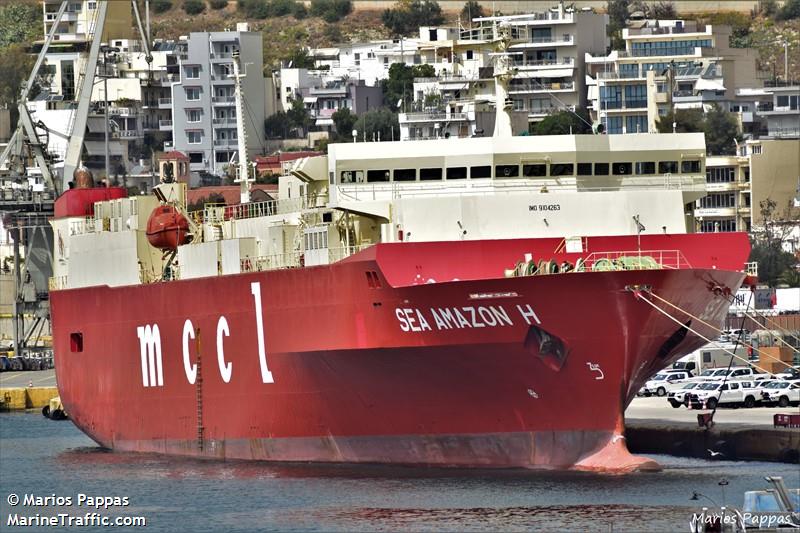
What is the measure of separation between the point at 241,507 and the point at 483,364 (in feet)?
19.7

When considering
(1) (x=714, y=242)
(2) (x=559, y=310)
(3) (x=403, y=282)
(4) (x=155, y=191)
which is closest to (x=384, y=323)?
(3) (x=403, y=282)

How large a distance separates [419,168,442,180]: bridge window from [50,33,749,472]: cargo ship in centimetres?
6

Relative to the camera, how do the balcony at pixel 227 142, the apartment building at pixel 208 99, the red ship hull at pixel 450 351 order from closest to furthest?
the red ship hull at pixel 450 351, the balcony at pixel 227 142, the apartment building at pixel 208 99

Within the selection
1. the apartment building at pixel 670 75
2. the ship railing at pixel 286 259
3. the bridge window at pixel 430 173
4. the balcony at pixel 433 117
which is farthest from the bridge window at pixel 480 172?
the apartment building at pixel 670 75

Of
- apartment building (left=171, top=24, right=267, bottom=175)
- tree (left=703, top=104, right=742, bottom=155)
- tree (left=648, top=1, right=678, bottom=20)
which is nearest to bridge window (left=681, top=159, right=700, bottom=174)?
tree (left=703, top=104, right=742, bottom=155)

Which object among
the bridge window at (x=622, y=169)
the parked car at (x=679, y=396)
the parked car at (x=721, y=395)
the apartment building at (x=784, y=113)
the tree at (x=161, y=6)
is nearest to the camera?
the bridge window at (x=622, y=169)

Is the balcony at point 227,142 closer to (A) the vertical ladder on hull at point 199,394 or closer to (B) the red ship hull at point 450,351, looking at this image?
(A) the vertical ladder on hull at point 199,394

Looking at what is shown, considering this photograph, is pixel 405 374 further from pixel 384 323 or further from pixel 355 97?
pixel 355 97

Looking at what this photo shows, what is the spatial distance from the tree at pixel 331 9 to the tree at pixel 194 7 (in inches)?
434

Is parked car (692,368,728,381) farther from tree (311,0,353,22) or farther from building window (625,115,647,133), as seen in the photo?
tree (311,0,353,22)

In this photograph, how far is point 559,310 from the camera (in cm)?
4231

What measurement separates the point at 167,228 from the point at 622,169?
43.7 ft

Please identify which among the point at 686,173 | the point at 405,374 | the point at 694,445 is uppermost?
the point at 686,173

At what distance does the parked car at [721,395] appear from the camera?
58469mm
